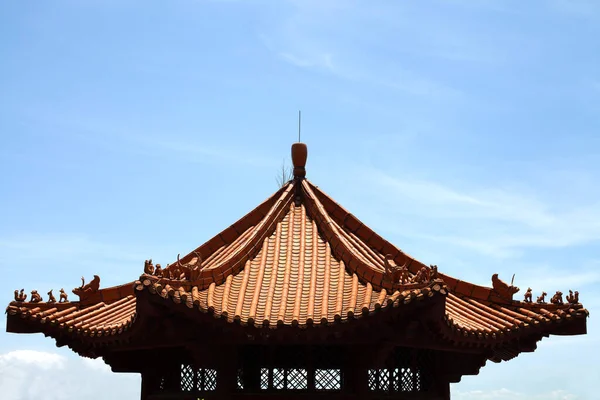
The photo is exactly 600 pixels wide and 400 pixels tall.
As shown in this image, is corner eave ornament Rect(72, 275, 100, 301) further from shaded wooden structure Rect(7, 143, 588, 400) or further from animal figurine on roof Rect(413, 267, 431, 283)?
animal figurine on roof Rect(413, 267, 431, 283)

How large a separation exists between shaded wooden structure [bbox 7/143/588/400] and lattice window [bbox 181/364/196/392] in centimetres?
2

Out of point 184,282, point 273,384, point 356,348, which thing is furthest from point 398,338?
point 184,282

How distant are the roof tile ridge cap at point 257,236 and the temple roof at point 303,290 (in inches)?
0.8

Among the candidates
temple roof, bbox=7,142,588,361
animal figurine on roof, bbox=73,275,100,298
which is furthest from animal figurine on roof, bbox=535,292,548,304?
animal figurine on roof, bbox=73,275,100,298

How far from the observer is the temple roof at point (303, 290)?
41.5ft

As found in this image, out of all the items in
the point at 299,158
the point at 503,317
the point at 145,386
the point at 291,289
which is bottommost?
the point at 145,386

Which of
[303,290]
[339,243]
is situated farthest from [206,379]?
[339,243]

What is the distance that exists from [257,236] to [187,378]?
9.07ft

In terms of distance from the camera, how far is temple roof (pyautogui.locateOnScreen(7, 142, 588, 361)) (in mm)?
12664

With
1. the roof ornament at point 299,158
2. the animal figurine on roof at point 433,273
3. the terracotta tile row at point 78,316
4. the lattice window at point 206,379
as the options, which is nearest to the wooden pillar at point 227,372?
the lattice window at point 206,379

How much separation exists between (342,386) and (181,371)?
2.73 metres

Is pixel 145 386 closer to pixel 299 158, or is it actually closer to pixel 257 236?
pixel 257 236

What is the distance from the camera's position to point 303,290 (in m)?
14.1

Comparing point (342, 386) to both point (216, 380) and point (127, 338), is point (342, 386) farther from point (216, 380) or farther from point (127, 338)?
point (127, 338)
